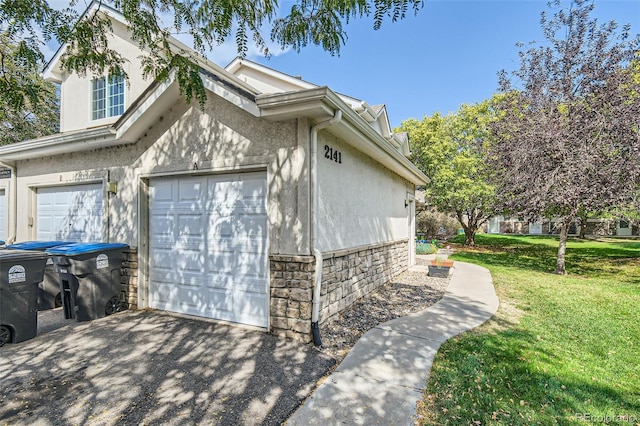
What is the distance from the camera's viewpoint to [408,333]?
5.00 metres

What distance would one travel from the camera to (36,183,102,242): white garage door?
6.82 meters

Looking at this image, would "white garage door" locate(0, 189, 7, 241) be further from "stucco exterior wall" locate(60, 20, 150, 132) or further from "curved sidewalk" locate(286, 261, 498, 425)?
"curved sidewalk" locate(286, 261, 498, 425)

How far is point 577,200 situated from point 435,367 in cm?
1018

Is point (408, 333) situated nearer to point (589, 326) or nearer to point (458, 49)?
point (589, 326)

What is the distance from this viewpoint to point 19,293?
4520 mm

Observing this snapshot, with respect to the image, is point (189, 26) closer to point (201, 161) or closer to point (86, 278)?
point (201, 161)

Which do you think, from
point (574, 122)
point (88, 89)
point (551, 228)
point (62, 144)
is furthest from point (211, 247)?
point (551, 228)

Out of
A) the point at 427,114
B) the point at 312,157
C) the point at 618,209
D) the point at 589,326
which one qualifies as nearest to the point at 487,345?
the point at 589,326

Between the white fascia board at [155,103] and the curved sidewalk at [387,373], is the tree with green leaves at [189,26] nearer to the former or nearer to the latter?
the white fascia board at [155,103]

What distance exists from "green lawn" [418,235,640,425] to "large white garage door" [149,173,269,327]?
2.86 m

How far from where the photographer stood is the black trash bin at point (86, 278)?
5.24 m

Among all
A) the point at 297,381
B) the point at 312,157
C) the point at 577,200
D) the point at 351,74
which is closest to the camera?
the point at 297,381

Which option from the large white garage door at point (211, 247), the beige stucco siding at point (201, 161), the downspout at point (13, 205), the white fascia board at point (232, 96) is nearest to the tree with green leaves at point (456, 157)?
the beige stucco siding at point (201, 161)

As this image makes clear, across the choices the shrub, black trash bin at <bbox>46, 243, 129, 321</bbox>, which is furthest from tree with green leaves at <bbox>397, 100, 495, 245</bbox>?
black trash bin at <bbox>46, 243, 129, 321</bbox>
